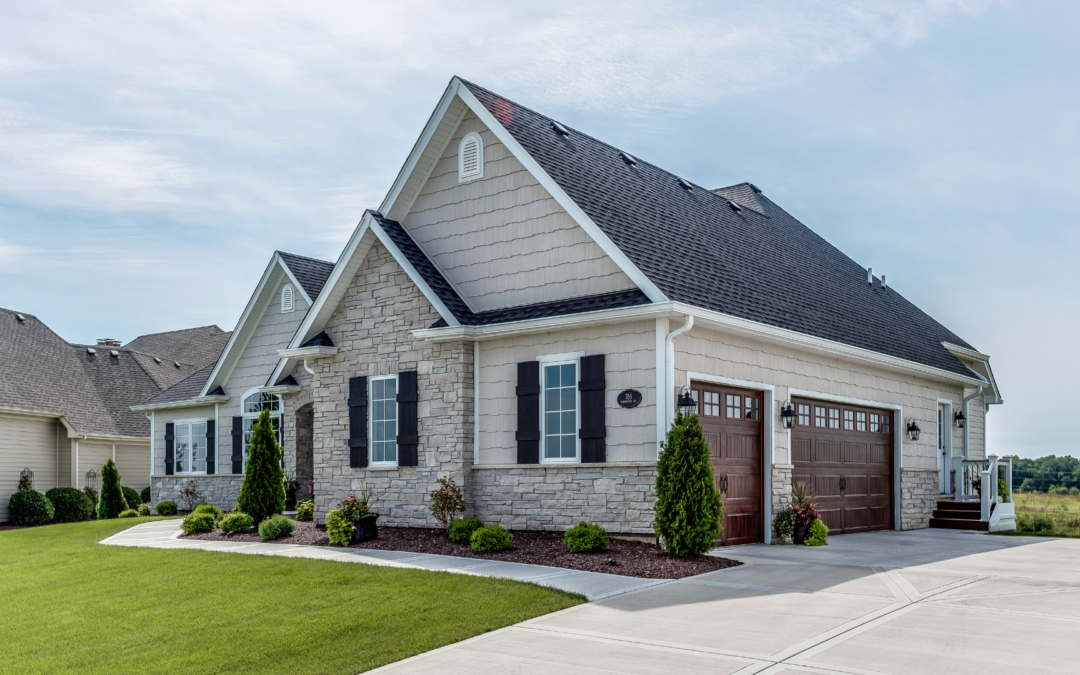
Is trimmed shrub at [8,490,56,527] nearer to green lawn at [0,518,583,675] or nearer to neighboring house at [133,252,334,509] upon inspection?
neighboring house at [133,252,334,509]

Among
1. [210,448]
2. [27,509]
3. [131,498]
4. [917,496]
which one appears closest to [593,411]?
[917,496]

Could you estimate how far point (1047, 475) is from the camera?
35.8 metres

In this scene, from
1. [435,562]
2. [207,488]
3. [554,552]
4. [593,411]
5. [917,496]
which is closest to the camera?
[435,562]

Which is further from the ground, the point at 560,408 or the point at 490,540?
the point at 560,408

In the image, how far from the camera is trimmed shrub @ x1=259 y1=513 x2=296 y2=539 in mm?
15492

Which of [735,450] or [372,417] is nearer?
[735,450]

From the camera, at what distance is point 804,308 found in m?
17.2

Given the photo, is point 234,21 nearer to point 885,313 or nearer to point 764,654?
point 764,654

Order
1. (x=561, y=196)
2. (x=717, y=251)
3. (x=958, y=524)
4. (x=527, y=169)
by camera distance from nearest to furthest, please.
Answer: (x=561, y=196) → (x=527, y=169) → (x=717, y=251) → (x=958, y=524)

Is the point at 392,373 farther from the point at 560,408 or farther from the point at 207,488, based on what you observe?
the point at 207,488

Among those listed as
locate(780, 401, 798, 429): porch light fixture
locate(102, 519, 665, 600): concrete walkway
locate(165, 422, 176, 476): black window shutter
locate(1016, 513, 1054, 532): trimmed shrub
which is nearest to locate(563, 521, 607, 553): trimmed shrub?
locate(102, 519, 665, 600): concrete walkway

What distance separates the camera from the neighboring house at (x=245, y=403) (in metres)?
22.2

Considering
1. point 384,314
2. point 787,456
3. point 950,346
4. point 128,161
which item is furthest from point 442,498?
point 950,346

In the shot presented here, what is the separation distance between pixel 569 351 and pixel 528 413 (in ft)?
3.95
